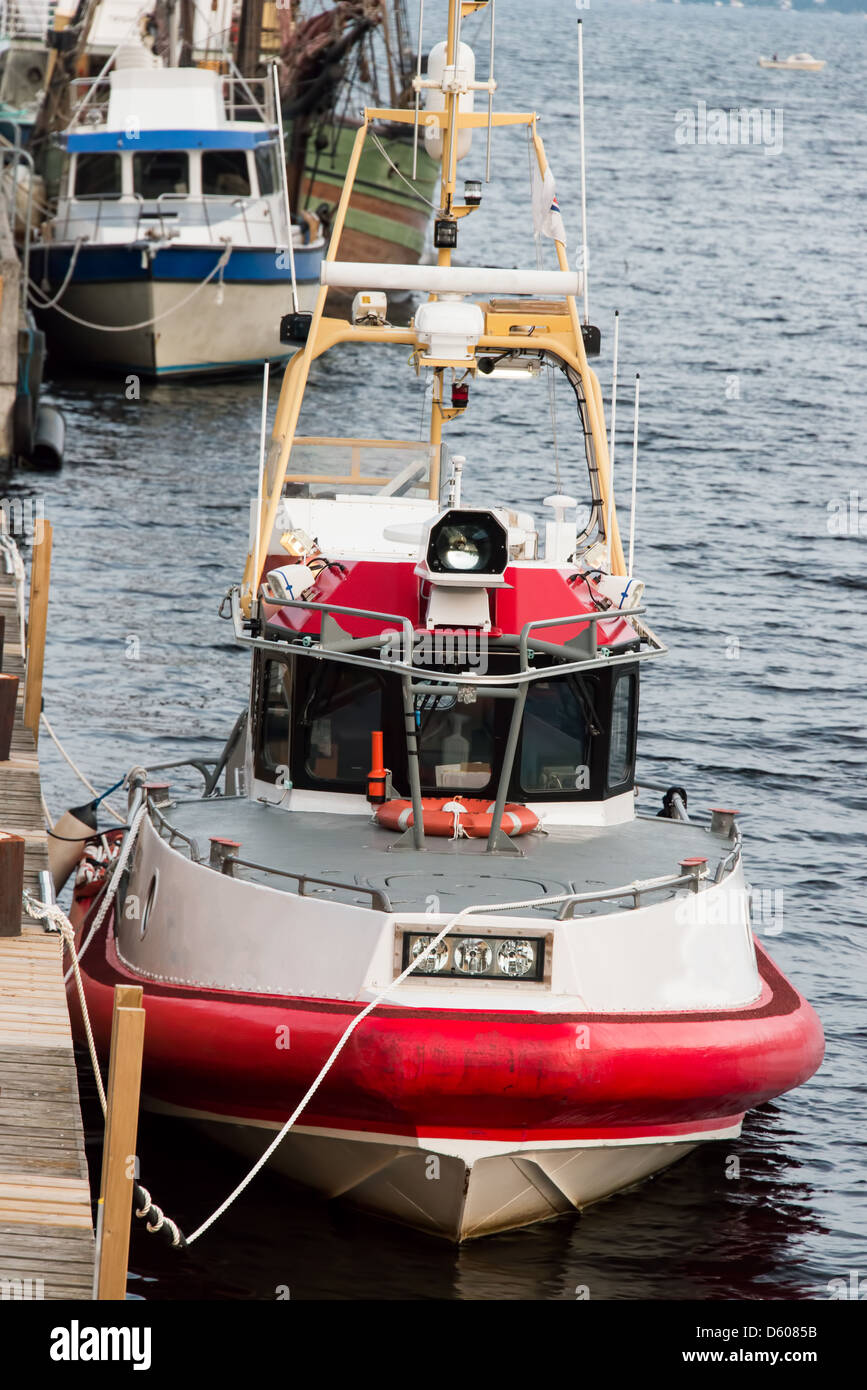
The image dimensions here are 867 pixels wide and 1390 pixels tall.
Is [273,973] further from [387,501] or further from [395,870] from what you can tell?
[387,501]

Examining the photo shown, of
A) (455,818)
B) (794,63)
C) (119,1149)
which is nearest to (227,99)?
(455,818)

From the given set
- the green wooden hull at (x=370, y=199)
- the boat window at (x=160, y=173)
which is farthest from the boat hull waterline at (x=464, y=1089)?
the green wooden hull at (x=370, y=199)

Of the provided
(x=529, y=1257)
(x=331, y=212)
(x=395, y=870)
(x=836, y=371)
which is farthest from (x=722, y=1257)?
(x=331, y=212)

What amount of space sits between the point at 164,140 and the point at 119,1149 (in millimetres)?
33975

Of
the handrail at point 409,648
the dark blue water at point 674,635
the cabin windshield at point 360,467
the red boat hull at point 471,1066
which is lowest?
the dark blue water at point 674,635

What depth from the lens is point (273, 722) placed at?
13008mm

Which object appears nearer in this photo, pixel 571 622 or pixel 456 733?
pixel 571 622

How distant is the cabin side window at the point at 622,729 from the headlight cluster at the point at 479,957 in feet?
7.34

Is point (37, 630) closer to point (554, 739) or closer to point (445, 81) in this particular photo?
point (445, 81)

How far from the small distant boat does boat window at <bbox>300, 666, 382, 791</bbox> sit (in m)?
151

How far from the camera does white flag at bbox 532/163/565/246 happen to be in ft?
49.9

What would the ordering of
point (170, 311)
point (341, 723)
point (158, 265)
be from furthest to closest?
point (170, 311) → point (158, 265) → point (341, 723)

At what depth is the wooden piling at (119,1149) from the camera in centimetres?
885

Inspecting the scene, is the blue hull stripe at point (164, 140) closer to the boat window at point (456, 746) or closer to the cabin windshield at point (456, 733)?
the cabin windshield at point (456, 733)
